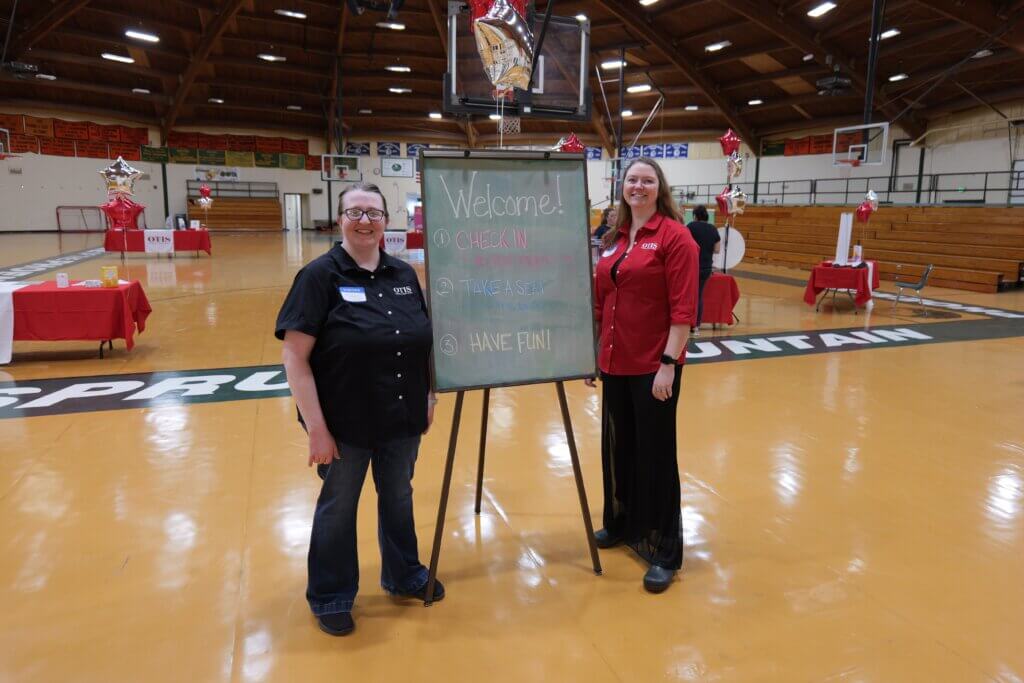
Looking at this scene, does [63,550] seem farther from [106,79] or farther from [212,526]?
[106,79]

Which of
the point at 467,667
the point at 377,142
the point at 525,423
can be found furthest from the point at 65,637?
the point at 377,142

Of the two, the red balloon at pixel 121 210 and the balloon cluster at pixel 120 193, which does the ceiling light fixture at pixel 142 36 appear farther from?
the red balloon at pixel 121 210

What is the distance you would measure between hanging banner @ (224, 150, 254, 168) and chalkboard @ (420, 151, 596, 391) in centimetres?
2999

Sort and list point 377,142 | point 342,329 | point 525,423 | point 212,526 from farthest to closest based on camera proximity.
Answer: point 377,142, point 525,423, point 212,526, point 342,329

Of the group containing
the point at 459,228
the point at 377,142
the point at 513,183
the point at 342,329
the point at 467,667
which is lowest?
the point at 467,667

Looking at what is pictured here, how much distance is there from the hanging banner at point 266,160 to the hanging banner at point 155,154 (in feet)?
11.8

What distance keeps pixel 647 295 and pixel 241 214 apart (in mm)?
29935

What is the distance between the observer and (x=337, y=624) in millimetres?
2150

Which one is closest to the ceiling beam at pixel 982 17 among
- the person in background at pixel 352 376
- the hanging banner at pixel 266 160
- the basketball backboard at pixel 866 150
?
the basketball backboard at pixel 866 150

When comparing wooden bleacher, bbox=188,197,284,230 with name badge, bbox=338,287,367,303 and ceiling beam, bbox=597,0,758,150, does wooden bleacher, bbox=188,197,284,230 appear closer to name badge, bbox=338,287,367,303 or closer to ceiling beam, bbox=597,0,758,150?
ceiling beam, bbox=597,0,758,150

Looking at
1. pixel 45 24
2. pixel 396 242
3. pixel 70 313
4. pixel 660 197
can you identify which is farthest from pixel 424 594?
pixel 45 24

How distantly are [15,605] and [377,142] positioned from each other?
30.7 m

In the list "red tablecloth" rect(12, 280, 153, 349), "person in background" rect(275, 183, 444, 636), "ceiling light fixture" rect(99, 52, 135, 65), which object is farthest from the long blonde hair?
"ceiling light fixture" rect(99, 52, 135, 65)

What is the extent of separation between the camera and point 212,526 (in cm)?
285
